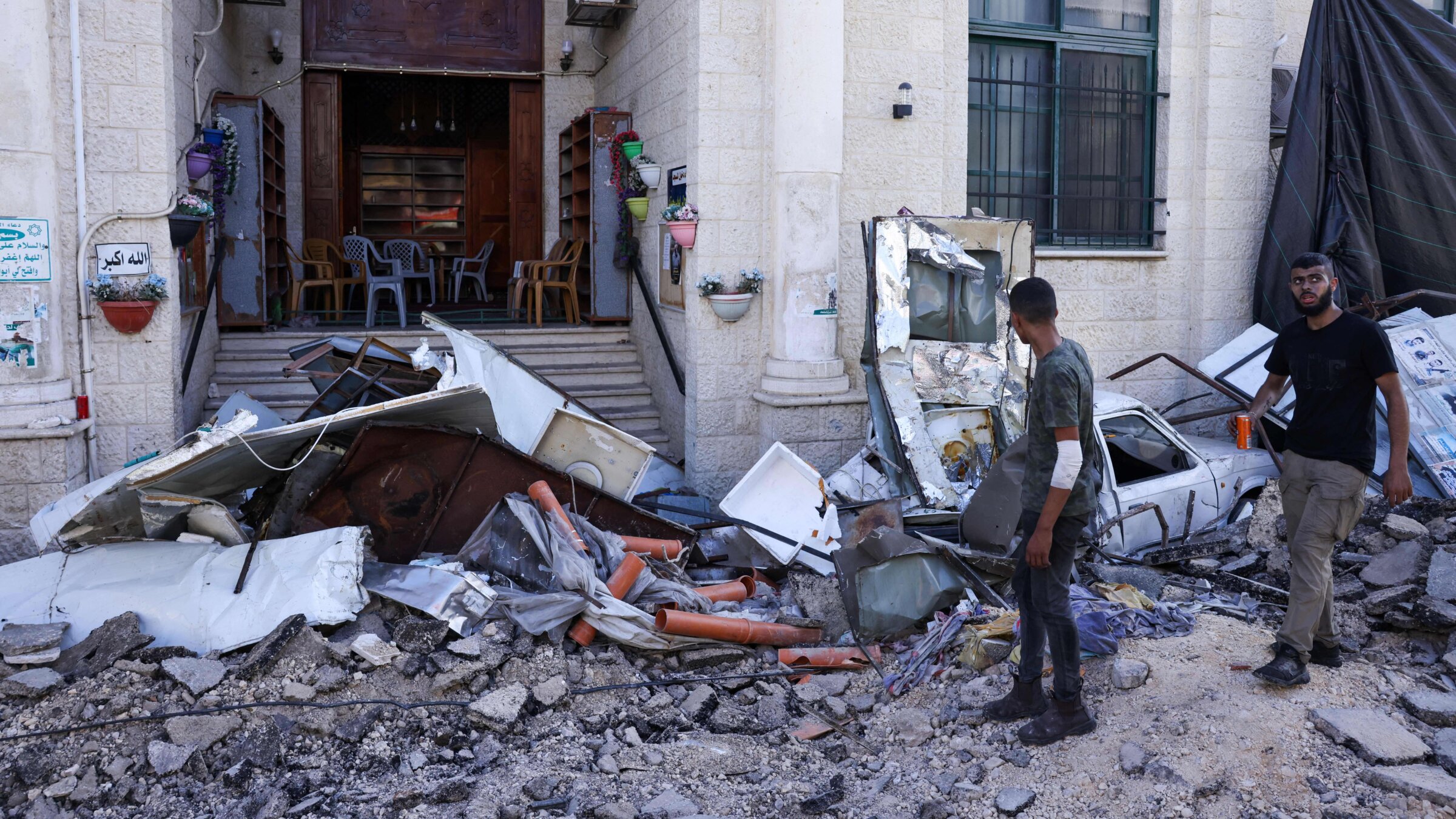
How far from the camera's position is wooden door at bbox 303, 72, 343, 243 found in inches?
482

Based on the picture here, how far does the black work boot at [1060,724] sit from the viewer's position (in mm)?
4414

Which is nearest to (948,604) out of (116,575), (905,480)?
(905,480)

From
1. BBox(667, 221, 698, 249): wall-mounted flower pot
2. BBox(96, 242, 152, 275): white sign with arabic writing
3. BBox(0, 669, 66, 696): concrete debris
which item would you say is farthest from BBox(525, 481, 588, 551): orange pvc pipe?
BBox(96, 242, 152, 275): white sign with arabic writing

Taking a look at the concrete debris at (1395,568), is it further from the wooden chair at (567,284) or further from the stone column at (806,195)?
the wooden chair at (567,284)

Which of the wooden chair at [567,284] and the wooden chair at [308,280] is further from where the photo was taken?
the wooden chair at [308,280]

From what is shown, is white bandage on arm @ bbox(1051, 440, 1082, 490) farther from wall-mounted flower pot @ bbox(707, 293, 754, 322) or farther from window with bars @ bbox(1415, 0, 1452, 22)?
window with bars @ bbox(1415, 0, 1452, 22)

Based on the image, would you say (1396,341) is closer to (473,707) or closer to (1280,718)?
(1280,718)

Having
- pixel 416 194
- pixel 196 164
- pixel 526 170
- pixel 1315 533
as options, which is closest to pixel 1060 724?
pixel 1315 533

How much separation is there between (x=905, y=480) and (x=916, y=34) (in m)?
3.45

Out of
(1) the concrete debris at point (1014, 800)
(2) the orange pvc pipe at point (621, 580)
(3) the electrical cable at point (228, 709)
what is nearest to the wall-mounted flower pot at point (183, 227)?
(3) the electrical cable at point (228, 709)

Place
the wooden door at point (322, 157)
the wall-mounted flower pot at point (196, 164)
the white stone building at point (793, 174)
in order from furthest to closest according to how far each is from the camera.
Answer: the wooden door at point (322, 157)
the wall-mounted flower pot at point (196, 164)
the white stone building at point (793, 174)

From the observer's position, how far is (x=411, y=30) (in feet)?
39.3

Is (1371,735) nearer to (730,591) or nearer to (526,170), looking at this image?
(730,591)

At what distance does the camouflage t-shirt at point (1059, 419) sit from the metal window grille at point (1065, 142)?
505 centimetres
